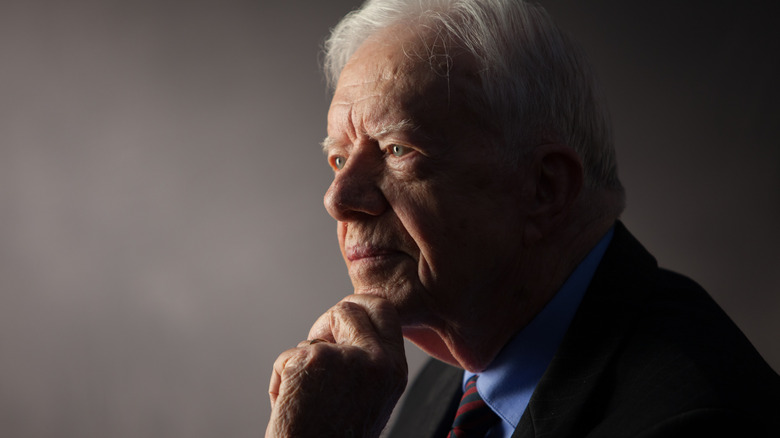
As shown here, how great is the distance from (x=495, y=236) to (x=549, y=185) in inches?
6.7

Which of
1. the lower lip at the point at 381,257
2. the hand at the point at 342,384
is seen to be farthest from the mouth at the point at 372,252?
the hand at the point at 342,384

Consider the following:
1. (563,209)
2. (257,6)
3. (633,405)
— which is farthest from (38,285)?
(633,405)

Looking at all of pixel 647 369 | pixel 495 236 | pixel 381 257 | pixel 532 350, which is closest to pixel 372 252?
pixel 381 257

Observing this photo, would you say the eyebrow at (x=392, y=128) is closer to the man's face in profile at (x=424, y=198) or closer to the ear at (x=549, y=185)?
the man's face in profile at (x=424, y=198)

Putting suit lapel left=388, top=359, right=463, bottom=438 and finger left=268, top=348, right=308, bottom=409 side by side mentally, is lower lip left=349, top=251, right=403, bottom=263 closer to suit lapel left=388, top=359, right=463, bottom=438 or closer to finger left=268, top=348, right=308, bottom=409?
finger left=268, top=348, right=308, bottom=409

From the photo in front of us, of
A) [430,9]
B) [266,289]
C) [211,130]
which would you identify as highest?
[430,9]

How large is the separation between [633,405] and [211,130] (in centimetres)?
185

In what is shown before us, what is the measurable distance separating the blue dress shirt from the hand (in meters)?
0.29

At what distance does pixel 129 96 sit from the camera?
7.45 ft

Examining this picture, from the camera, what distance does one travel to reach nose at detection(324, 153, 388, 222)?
45.3 inches

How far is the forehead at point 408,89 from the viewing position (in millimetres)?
1118

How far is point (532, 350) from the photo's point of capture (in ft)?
3.88

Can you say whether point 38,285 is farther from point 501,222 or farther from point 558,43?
point 558,43

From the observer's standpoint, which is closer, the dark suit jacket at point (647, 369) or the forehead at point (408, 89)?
the dark suit jacket at point (647, 369)
